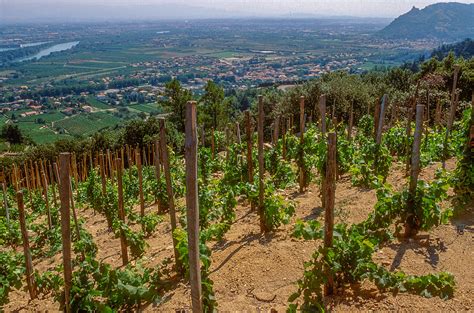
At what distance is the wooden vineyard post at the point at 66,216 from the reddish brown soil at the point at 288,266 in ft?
3.86

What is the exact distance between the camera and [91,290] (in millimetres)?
4262

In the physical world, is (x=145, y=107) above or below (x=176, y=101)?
below

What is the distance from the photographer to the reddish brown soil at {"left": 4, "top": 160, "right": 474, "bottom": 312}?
14.5ft

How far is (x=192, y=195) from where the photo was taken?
3.32 meters

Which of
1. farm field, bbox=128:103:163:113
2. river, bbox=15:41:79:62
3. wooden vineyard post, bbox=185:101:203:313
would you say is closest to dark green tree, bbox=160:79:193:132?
wooden vineyard post, bbox=185:101:203:313

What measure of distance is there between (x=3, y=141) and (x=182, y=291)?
38.3 meters

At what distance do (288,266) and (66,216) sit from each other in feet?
9.59

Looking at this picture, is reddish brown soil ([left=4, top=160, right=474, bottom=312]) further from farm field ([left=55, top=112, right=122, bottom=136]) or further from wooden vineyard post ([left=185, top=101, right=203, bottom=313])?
farm field ([left=55, top=112, right=122, bottom=136])

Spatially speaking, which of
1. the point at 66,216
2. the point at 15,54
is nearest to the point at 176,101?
the point at 66,216

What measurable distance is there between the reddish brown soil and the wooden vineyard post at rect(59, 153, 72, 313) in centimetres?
118

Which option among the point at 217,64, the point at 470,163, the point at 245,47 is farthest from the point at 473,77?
the point at 245,47

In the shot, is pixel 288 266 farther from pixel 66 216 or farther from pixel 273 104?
pixel 273 104

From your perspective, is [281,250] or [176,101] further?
[176,101]

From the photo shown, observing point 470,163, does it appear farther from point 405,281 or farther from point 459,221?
point 405,281
